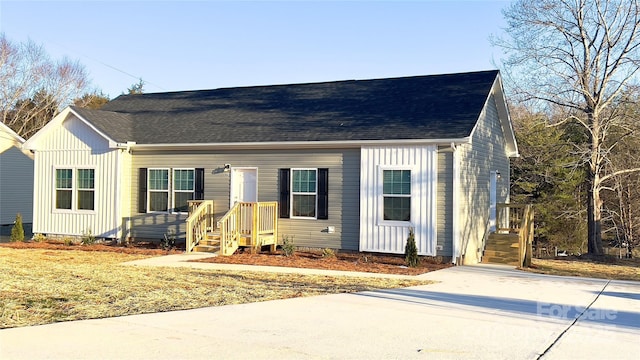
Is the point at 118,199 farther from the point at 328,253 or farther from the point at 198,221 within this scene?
the point at 328,253

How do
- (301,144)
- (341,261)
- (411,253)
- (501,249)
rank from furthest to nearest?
(501,249), (301,144), (341,261), (411,253)

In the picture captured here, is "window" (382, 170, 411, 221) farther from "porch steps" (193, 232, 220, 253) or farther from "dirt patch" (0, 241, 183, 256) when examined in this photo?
"dirt patch" (0, 241, 183, 256)

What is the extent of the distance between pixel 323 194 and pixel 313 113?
2954 millimetres

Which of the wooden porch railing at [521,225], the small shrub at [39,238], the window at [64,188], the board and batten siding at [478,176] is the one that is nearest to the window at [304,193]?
the board and batten siding at [478,176]

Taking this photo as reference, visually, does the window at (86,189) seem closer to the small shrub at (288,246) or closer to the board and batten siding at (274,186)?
the board and batten siding at (274,186)

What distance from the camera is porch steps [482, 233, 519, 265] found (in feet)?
57.2

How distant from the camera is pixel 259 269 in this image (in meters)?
13.7

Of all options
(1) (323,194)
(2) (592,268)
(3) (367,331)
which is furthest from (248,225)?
(2) (592,268)

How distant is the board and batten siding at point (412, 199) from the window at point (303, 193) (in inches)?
60.5

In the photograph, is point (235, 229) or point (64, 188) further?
point (64, 188)

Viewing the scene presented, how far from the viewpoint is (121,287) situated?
10.7m

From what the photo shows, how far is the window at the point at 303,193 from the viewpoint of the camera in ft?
55.7

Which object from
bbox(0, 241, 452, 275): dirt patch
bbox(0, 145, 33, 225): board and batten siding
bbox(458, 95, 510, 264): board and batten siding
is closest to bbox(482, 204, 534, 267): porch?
bbox(458, 95, 510, 264): board and batten siding

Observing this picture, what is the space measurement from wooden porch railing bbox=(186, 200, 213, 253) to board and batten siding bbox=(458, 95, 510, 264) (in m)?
7.21
